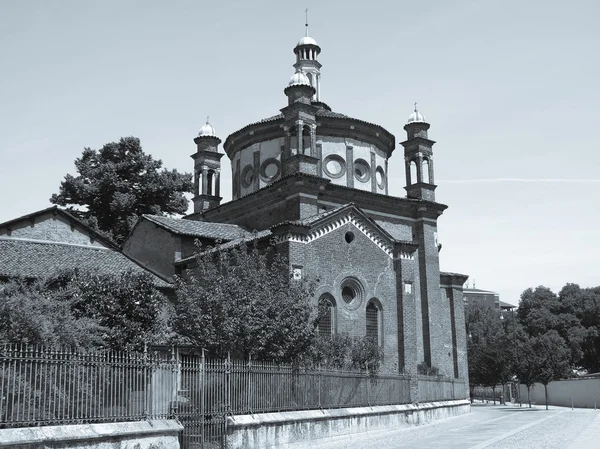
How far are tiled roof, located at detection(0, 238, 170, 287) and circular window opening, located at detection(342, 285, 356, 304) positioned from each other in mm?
7203

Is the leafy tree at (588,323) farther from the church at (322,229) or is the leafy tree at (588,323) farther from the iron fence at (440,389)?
the iron fence at (440,389)

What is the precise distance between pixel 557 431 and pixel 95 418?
50.6ft

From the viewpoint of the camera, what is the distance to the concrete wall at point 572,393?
45.0 meters

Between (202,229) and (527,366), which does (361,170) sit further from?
(527,366)

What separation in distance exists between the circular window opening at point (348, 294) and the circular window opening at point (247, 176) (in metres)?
9.52

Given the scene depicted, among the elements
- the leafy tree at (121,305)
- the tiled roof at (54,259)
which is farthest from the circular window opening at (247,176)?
the leafy tree at (121,305)

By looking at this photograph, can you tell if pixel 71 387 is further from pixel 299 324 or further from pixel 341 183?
pixel 341 183

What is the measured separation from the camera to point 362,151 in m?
33.2

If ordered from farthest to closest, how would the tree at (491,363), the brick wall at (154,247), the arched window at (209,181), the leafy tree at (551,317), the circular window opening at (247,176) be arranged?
the leafy tree at (551,317) → the tree at (491,363) → the arched window at (209,181) → the circular window opening at (247,176) → the brick wall at (154,247)

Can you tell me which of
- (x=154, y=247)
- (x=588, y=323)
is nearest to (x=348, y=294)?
(x=154, y=247)

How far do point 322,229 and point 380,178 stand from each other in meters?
9.31

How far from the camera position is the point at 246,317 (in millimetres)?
19078

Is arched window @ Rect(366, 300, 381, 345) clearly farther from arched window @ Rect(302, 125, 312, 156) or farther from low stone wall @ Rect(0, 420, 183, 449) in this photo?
low stone wall @ Rect(0, 420, 183, 449)

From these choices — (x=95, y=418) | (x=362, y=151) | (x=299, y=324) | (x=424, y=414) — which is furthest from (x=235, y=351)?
(x=362, y=151)
